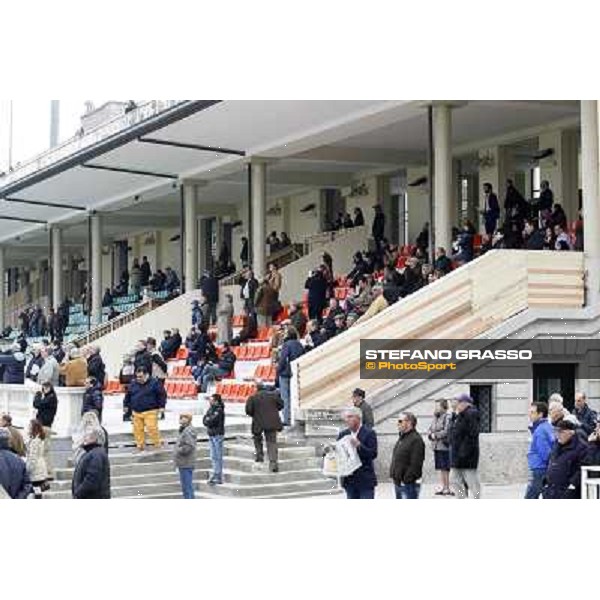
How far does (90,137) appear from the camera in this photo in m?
29.1

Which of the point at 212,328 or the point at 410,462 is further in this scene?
the point at 212,328

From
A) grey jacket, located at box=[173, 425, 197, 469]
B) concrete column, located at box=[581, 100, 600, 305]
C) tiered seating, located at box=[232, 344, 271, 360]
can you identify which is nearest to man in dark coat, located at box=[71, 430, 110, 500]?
grey jacket, located at box=[173, 425, 197, 469]

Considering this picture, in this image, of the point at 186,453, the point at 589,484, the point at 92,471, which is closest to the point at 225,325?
the point at 186,453

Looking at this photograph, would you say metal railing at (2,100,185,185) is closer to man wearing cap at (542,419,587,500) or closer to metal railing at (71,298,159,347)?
metal railing at (71,298,159,347)

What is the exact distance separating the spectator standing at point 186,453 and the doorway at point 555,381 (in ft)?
15.7

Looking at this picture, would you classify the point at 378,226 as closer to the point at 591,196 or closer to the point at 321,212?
the point at 321,212

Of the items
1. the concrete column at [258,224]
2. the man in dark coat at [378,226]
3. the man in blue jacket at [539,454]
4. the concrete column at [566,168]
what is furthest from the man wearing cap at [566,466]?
the man in dark coat at [378,226]

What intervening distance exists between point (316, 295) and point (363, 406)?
721 centimetres

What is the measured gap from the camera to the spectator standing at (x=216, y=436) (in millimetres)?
17797

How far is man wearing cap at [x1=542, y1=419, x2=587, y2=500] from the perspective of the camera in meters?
13.2
